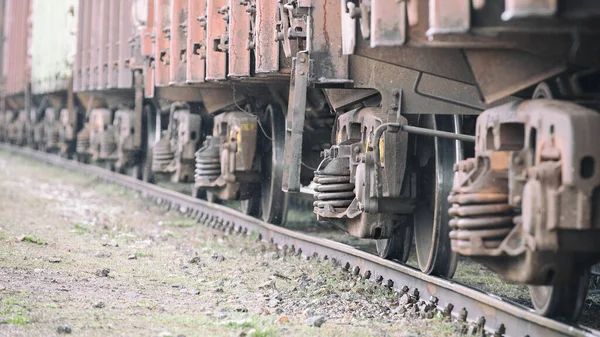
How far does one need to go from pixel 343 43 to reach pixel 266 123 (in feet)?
15.5

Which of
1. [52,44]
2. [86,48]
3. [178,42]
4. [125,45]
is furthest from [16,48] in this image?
[178,42]

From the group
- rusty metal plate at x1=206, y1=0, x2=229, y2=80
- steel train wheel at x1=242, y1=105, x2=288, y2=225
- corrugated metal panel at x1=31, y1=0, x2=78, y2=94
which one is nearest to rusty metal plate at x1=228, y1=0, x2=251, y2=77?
rusty metal plate at x1=206, y1=0, x2=229, y2=80

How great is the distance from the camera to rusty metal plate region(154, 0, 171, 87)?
41.9 ft

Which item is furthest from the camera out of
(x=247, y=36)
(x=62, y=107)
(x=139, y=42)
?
(x=62, y=107)

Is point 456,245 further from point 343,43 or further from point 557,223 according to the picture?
point 343,43

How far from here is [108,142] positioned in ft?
59.1

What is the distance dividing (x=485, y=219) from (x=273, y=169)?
6.09 meters

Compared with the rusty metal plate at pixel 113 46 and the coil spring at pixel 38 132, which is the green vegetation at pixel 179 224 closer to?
the rusty metal plate at pixel 113 46

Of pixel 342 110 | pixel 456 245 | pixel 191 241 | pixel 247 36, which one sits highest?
pixel 247 36

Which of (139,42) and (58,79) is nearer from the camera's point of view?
(139,42)

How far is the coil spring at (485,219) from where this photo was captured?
494 centimetres

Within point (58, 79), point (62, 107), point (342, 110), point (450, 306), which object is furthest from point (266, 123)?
point (62, 107)

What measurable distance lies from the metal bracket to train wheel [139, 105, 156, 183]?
8208mm

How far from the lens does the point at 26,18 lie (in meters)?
25.7
